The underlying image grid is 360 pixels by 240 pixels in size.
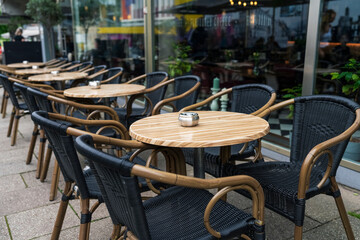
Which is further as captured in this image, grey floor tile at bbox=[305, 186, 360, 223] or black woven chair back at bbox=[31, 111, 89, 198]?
grey floor tile at bbox=[305, 186, 360, 223]

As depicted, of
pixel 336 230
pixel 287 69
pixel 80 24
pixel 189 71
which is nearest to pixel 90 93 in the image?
pixel 336 230

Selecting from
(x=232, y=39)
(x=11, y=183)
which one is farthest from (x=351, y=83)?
(x=232, y=39)

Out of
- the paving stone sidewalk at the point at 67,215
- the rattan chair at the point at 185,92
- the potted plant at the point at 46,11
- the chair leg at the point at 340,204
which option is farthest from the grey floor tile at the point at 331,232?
the potted plant at the point at 46,11

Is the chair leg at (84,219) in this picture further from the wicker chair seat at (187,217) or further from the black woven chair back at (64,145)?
the wicker chair seat at (187,217)

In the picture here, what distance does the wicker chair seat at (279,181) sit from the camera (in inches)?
62.5

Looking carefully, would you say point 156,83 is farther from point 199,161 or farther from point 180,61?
point 199,161

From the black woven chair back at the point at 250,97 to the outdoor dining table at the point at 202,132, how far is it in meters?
0.44

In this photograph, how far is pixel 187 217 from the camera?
4.68ft

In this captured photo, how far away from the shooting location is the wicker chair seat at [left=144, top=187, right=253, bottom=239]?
4.27ft

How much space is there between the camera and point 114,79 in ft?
15.2

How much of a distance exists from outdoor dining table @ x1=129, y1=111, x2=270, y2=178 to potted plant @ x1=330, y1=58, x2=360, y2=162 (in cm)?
128

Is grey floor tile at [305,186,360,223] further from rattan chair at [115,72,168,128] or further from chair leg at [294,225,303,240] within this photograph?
rattan chair at [115,72,168,128]

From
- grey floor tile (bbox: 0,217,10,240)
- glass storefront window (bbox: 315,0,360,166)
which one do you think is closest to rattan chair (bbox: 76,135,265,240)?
grey floor tile (bbox: 0,217,10,240)

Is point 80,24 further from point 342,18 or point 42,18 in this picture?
point 342,18
